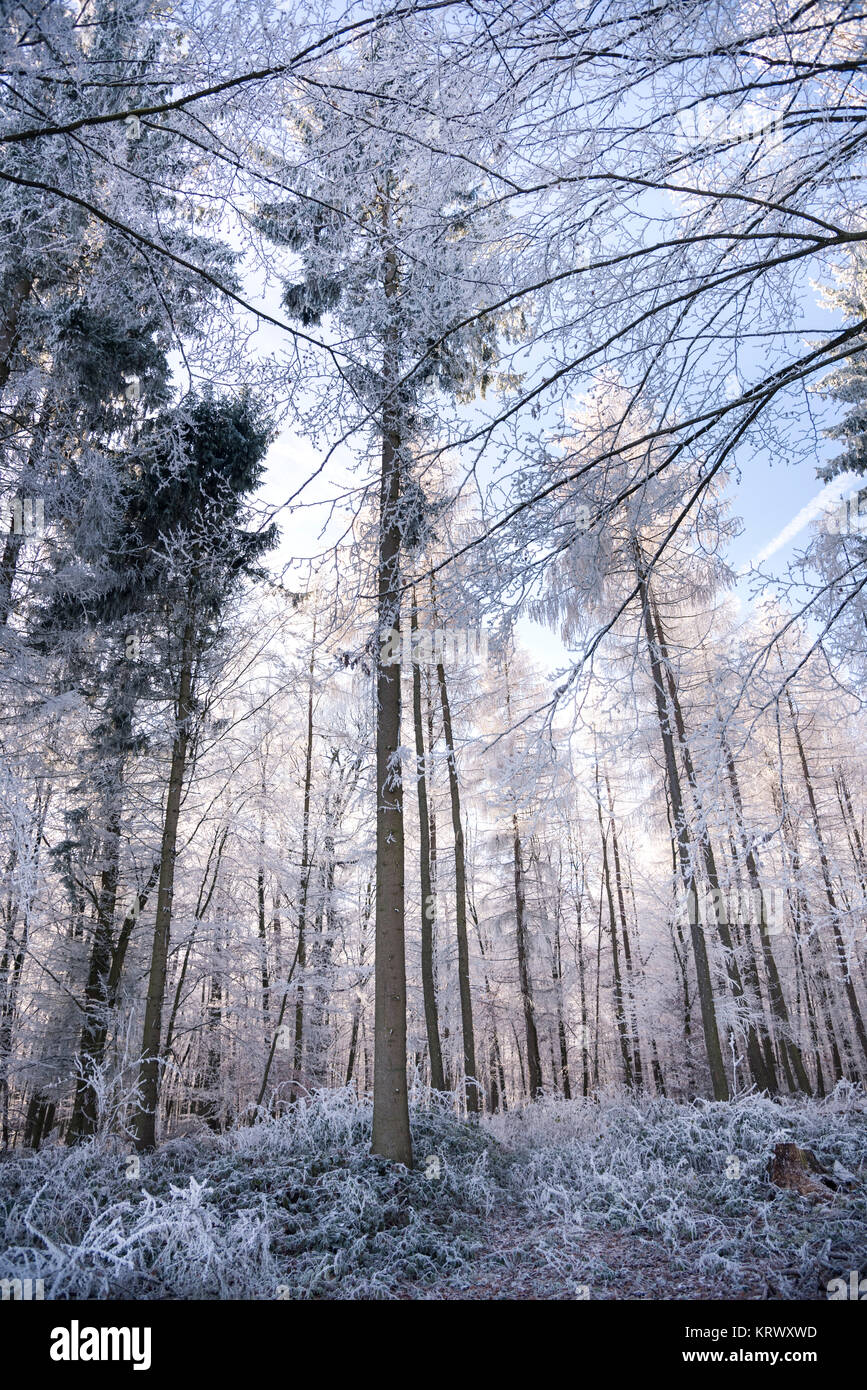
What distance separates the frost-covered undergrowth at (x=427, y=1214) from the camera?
11.8 feet

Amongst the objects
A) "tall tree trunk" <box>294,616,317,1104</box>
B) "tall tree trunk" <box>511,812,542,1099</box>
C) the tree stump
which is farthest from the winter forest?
"tall tree trunk" <box>511,812,542,1099</box>

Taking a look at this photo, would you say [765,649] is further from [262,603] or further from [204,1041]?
[204,1041]

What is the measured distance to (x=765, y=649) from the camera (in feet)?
13.4

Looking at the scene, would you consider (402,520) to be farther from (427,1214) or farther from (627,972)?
(627,972)

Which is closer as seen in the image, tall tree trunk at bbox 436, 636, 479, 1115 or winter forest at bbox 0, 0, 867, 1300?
winter forest at bbox 0, 0, 867, 1300

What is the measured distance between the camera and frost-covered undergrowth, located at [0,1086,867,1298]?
3.61 metres

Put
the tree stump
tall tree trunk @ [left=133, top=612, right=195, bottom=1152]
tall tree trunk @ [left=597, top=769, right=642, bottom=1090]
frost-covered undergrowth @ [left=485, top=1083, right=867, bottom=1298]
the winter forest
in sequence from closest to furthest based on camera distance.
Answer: the winter forest < frost-covered undergrowth @ [left=485, top=1083, right=867, bottom=1298] < the tree stump < tall tree trunk @ [left=133, top=612, right=195, bottom=1152] < tall tree trunk @ [left=597, top=769, right=642, bottom=1090]

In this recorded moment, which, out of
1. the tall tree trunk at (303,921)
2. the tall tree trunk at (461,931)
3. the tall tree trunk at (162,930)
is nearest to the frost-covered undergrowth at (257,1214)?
the tall tree trunk at (162,930)

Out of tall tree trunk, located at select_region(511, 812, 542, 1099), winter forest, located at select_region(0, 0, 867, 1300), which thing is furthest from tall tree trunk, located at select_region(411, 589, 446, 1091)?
tall tree trunk, located at select_region(511, 812, 542, 1099)

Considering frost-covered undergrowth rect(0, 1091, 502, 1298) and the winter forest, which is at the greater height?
the winter forest

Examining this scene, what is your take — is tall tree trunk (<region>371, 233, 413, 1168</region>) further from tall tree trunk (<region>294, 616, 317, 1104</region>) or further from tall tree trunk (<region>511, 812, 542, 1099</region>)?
tall tree trunk (<region>511, 812, 542, 1099</region>)

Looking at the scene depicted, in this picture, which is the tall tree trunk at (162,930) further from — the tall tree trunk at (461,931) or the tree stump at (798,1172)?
the tree stump at (798,1172)

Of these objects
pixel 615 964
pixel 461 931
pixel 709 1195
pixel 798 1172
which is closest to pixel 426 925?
pixel 461 931

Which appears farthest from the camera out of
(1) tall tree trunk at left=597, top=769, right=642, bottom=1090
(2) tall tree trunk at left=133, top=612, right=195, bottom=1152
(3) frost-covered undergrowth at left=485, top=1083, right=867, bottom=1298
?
(1) tall tree trunk at left=597, top=769, right=642, bottom=1090
